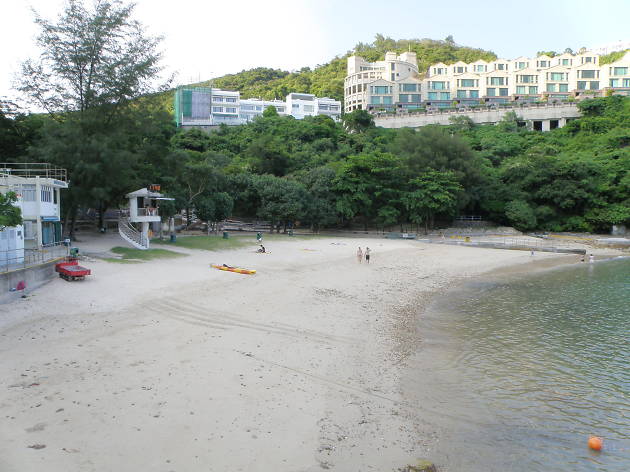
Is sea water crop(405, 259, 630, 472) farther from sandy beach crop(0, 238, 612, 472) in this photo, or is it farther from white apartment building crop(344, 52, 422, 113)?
white apartment building crop(344, 52, 422, 113)

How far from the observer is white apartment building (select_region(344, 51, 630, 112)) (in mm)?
94812

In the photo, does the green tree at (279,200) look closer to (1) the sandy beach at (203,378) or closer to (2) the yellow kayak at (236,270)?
(2) the yellow kayak at (236,270)

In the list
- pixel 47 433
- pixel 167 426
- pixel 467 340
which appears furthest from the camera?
pixel 467 340

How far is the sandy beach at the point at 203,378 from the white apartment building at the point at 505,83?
3495 inches

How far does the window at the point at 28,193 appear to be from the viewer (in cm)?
2483

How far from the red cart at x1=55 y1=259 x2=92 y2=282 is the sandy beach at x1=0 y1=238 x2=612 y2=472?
17.3 inches

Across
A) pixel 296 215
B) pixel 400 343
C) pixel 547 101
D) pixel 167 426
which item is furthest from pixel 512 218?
pixel 167 426

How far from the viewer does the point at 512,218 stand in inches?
2259

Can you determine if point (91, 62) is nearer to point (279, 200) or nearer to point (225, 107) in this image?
point (279, 200)

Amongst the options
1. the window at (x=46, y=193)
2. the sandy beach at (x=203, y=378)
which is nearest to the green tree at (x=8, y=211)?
the sandy beach at (x=203, y=378)

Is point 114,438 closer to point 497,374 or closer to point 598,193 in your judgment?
point 497,374

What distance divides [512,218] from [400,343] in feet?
159

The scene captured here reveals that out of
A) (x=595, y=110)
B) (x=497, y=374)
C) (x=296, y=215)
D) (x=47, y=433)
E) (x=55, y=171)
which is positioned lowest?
(x=497, y=374)

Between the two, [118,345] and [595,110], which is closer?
[118,345]
